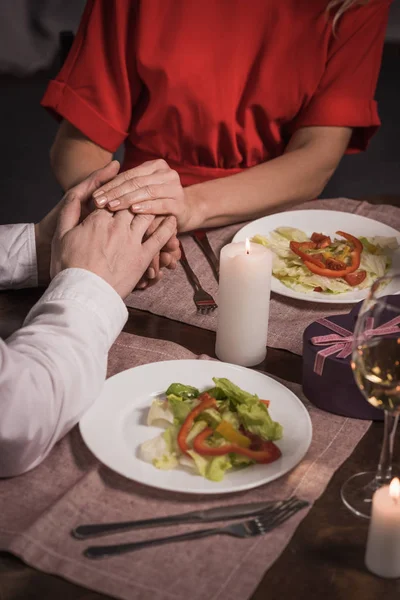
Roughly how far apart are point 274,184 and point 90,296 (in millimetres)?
830

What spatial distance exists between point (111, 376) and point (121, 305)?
0.35 feet

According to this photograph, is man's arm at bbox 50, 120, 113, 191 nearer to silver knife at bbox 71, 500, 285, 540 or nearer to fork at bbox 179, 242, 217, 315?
fork at bbox 179, 242, 217, 315

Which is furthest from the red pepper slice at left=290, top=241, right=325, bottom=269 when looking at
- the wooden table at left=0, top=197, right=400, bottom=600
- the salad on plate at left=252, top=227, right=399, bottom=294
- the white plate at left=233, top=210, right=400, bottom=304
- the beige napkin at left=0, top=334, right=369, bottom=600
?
the wooden table at left=0, top=197, right=400, bottom=600

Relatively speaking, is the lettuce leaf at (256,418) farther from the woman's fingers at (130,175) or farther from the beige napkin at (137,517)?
the woman's fingers at (130,175)

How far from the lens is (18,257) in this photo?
4.73ft

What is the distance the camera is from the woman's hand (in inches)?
54.4

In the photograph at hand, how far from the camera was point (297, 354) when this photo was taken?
1259 millimetres

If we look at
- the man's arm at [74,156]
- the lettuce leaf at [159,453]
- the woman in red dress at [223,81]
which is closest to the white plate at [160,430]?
the lettuce leaf at [159,453]

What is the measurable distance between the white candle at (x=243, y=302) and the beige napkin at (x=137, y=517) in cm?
19

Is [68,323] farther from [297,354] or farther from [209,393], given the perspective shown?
[297,354]

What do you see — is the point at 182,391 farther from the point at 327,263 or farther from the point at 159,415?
the point at 327,263

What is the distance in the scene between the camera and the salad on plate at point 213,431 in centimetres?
94

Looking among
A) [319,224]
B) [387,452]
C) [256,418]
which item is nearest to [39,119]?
[319,224]

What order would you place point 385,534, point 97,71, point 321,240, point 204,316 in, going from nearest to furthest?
point 385,534 < point 204,316 < point 321,240 < point 97,71
